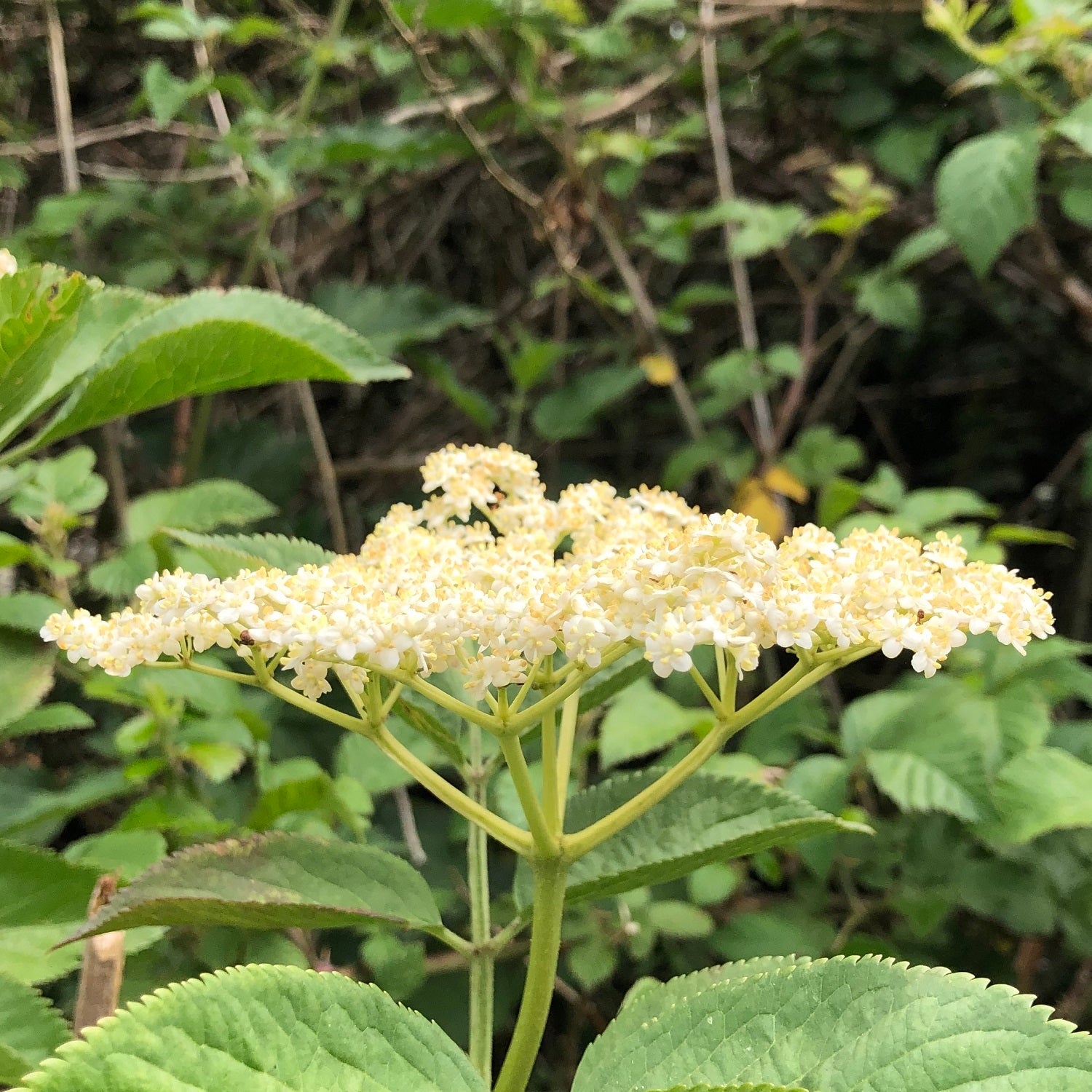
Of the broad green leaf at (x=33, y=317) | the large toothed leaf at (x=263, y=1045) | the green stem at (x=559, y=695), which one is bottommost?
the large toothed leaf at (x=263, y=1045)

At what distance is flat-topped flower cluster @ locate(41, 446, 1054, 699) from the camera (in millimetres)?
437

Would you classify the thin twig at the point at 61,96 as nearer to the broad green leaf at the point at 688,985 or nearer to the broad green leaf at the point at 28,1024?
the broad green leaf at the point at 28,1024

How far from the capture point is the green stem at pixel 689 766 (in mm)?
Answer: 477

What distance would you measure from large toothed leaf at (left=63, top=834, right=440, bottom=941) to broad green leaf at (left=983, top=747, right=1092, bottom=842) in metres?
0.55

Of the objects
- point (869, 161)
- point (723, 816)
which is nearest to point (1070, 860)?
point (723, 816)

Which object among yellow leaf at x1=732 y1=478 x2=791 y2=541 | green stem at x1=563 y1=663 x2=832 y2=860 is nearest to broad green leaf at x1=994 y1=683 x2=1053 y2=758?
yellow leaf at x1=732 y1=478 x2=791 y2=541

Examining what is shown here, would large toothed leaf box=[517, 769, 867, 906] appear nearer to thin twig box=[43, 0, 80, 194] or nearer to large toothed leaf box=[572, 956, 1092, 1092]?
large toothed leaf box=[572, 956, 1092, 1092]

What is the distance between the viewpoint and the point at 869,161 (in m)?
1.72

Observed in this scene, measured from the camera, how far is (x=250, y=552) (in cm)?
59

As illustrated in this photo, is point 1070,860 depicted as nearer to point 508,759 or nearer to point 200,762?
point 508,759

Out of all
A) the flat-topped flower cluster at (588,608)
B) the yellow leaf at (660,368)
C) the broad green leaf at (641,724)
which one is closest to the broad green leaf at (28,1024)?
the flat-topped flower cluster at (588,608)

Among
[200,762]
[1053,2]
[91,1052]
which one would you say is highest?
[1053,2]

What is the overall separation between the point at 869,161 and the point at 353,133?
0.98m

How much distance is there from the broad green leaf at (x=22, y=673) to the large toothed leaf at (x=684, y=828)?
409 millimetres
